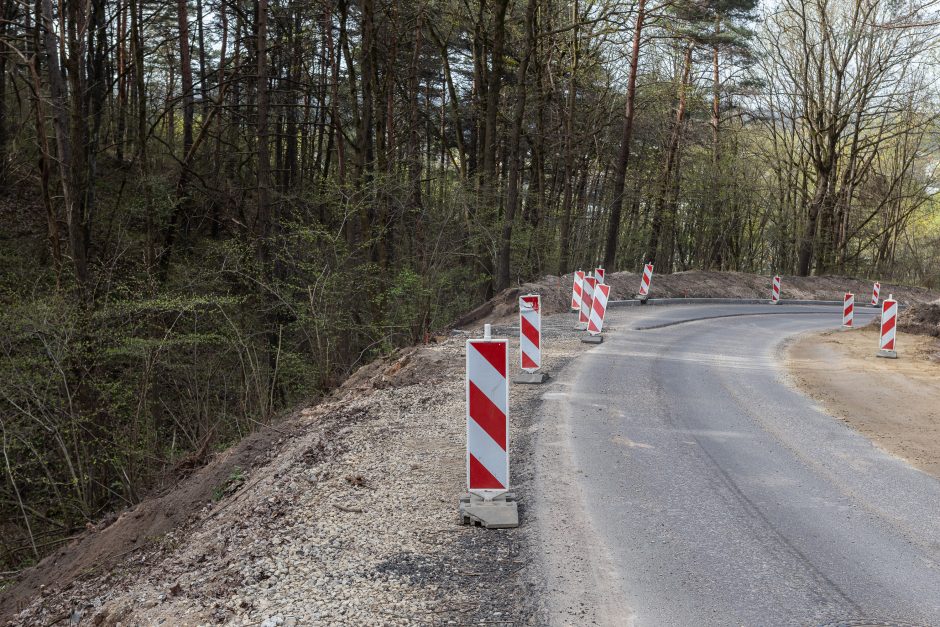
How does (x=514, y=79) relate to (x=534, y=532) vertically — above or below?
above

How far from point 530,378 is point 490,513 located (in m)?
4.76

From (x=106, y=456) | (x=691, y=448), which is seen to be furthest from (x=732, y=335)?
(x=106, y=456)

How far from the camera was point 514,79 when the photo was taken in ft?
84.6

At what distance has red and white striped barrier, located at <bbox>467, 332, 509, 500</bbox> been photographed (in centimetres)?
508

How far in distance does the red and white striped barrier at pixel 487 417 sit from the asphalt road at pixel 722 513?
1.46 ft

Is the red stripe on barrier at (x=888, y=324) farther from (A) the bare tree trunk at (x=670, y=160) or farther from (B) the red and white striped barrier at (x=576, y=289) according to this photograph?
(A) the bare tree trunk at (x=670, y=160)

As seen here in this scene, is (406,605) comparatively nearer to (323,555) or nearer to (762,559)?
(323,555)

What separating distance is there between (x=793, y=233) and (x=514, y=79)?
20.6m

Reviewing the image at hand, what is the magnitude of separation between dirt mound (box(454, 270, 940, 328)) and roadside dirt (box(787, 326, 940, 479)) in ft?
21.5

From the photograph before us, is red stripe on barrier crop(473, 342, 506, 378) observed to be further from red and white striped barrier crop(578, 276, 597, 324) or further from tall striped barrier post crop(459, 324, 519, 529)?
red and white striped barrier crop(578, 276, 597, 324)

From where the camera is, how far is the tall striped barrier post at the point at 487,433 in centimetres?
505

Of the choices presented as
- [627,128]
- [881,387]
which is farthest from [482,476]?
[627,128]

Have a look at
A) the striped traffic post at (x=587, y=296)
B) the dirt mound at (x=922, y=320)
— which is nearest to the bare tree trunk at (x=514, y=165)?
the striped traffic post at (x=587, y=296)

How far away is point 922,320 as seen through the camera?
15891mm
